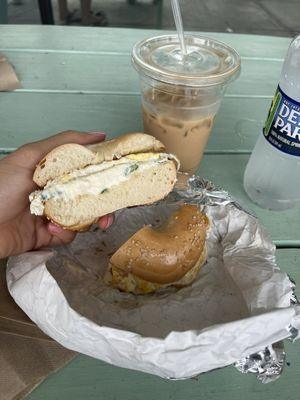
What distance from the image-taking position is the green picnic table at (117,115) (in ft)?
2.12

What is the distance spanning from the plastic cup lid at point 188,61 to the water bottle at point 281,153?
109mm

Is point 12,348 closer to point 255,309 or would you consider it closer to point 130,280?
point 130,280

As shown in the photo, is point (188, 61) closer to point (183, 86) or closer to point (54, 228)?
point (183, 86)

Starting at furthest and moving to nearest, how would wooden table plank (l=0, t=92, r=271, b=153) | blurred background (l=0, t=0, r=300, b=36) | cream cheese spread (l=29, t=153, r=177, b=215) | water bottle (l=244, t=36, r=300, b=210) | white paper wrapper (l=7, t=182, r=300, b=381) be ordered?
blurred background (l=0, t=0, r=300, b=36) < wooden table plank (l=0, t=92, r=271, b=153) < water bottle (l=244, t=36, r=300, b=210) < cream cheese spread (l=29, t=153, r=177, b=215) < white paper wrapper (l=7, t=182, r=300, b=381)

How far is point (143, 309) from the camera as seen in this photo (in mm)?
706

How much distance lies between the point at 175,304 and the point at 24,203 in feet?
1.05

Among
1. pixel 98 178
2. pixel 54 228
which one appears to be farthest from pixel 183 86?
pixel 54 228

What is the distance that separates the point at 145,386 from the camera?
2.12 feet

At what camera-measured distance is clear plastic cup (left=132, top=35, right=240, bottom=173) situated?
0.84 m

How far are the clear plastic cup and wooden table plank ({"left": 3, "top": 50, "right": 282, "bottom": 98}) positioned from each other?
384 millimetres

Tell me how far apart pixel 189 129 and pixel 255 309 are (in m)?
0.41

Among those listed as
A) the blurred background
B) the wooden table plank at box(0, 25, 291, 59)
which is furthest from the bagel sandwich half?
the blurred background

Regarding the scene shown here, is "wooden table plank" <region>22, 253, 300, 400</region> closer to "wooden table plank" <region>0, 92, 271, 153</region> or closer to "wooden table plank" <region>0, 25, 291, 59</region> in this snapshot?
"wooden table plank" <region>0, 92, 271, 153</region>

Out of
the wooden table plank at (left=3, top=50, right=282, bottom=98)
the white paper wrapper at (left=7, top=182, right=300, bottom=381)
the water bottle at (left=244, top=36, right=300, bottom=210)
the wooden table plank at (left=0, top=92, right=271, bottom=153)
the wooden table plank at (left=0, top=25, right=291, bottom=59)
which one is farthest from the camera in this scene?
the wooden table plank at (left=0, top=25, right=291, bottom=59)
